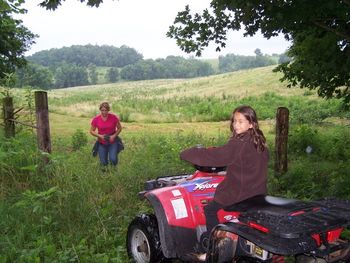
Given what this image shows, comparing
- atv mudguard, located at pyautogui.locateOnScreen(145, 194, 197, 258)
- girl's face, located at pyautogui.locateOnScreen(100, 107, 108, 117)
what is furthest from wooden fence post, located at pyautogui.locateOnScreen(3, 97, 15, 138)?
atv mudguard, located at pyautogui.locateOnScreen(145, 194, 197, 258)

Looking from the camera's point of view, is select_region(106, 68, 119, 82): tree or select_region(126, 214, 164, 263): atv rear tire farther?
select_region(106, 68, 119, 82): tree

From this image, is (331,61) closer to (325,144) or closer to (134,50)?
(325,144)

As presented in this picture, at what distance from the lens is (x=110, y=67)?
16000 cm

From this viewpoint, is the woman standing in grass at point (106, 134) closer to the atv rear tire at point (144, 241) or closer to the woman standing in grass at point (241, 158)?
the atv rear tire at point (144, 241)

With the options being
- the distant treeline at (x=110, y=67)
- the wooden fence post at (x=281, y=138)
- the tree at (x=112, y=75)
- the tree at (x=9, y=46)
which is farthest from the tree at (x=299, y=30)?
the tree at (x=112, y=75)

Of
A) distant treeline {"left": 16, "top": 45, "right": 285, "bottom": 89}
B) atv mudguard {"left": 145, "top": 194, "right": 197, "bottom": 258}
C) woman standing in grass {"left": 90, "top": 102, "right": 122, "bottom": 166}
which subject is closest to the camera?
atv mudguard {"left": 145, "top": 194, "right": 197, "bottom": 258}

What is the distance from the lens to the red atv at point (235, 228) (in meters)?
2.85

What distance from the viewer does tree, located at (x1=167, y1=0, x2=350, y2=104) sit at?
704cm

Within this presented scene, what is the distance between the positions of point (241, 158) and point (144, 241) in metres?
1.70

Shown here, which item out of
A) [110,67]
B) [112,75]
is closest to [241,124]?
[112,75]

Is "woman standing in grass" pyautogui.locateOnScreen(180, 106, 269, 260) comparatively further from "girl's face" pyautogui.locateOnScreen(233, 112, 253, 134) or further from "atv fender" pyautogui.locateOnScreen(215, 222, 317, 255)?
"atv fender" pyautogui.locateOnScreen(215, 222, 317, 255)

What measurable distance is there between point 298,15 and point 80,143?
876cm

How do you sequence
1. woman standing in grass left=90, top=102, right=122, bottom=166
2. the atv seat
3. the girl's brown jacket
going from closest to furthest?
the atv seat < the girl's brown jacket < woman standing in grass left=90, top=102, right=122, bottom=166

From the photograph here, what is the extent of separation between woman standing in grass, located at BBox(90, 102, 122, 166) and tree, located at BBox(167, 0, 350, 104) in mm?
3050
